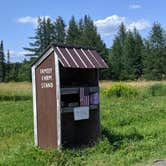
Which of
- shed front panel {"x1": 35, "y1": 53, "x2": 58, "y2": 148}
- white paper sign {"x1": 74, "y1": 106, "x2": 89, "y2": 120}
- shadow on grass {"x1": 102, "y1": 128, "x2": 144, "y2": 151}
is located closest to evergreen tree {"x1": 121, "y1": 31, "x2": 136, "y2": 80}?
Result: shadow on grass {"x1": 102, "y1": 128, "x2": 144, "y2": 151}

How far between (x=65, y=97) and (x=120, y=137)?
1.58m

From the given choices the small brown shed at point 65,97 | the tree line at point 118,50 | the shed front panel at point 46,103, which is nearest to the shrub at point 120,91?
the small brown shed at point 65,97

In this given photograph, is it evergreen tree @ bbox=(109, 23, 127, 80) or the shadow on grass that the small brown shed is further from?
evergreen tree @ bbox=(109, 23, 127, 80)

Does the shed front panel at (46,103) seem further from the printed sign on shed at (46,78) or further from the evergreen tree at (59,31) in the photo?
the evergreen tree at (59,31)

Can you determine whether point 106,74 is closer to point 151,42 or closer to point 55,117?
point 151,42

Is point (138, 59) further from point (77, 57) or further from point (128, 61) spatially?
point (77, 57)

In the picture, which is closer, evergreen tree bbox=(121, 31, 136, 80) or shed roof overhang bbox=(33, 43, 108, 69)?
shed roof overhang bbox=(33, 43, 108, 69)

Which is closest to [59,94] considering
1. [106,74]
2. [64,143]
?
[64,143]

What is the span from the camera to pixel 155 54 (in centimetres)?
7094

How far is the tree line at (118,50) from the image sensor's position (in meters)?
70.7

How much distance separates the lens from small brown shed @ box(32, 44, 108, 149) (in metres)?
8.56

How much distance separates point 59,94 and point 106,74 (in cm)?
Result: 6448

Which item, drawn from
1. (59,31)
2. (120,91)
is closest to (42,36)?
(59,31)

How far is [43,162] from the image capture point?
303 inches
